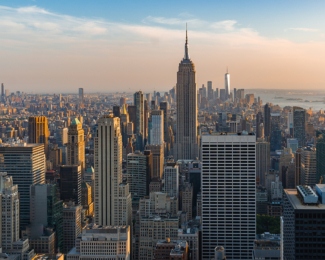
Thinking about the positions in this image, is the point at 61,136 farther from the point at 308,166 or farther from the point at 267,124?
the point at 308,166

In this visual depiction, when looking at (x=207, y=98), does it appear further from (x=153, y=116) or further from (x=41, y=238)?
(x=41, y=238)

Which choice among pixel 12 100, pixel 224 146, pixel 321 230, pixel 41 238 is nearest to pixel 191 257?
pixel 224 146

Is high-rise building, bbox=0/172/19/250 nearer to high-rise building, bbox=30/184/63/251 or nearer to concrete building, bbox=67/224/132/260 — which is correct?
high-rise building, bbox=30/184/63/251

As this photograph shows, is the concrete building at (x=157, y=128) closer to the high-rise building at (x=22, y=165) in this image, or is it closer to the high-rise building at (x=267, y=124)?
the high-rise building at (x=267, y=124)

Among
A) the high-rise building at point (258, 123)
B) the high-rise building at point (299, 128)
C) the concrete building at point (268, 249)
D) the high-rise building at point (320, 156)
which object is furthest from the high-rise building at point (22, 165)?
the high-rise building at point (258, 123)

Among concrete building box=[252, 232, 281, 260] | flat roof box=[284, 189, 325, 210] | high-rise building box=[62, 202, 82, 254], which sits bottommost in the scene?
high-rise building box=[62, 202, 82, 254]

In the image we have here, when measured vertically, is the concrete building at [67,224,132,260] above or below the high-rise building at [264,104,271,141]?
below

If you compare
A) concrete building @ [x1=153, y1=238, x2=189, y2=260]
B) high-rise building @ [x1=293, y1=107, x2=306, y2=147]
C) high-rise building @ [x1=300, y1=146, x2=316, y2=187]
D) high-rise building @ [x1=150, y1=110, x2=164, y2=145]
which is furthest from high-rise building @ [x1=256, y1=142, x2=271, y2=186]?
concrete building @ [x1=153, y1=238, x2=189, y2=260]

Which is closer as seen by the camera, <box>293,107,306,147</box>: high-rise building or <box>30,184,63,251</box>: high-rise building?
<box>30,184,63,251</box>: high-rise building
